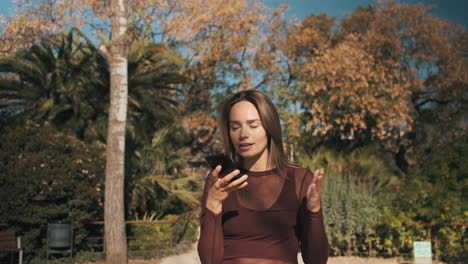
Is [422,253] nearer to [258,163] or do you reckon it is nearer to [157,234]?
[258,163]

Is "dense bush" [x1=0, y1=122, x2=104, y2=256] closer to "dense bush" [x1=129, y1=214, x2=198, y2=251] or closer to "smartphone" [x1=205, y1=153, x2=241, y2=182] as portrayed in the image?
"dense bush" [x1=129, y1=214, x2=198, y2=251]

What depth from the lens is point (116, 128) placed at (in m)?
10.0

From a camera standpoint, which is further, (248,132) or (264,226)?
(248,132)

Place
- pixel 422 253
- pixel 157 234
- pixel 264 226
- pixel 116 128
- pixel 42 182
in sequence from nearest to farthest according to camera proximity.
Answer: pixel 264 226 → pixel 422 253 → pixel 116 128 → pixel 42 182 → pixel 157 234

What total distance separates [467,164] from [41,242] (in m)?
9.73

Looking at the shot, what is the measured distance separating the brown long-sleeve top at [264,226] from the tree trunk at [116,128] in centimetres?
826

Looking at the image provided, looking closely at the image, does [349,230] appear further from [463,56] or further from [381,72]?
[463,56]

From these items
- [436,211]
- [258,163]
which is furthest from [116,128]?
[258,163]

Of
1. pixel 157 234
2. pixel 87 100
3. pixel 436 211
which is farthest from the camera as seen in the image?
pixel 87 100

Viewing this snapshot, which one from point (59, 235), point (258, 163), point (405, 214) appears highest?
point (258, 163)

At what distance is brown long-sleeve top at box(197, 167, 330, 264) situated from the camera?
1.89m

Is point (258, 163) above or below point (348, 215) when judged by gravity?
above

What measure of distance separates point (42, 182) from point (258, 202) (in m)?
9.88

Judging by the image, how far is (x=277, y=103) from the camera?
24734 mm
